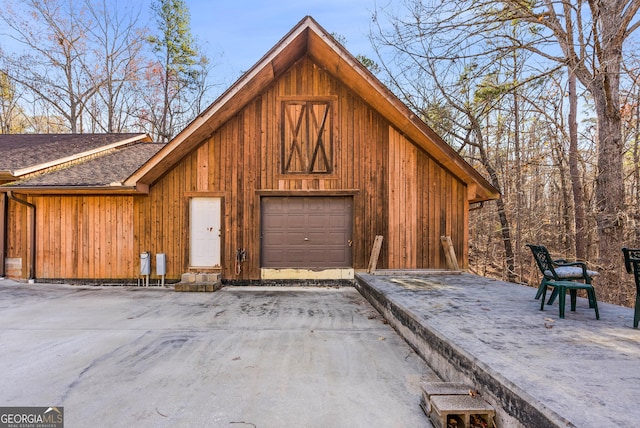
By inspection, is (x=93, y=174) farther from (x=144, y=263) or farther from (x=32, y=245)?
(x=144, y=263)

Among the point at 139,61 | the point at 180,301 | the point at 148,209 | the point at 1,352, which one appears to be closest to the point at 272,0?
the point at 148,209

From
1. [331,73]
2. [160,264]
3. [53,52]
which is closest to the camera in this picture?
[160,264]

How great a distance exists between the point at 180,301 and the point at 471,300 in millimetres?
5468

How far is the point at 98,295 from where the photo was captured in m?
6.95

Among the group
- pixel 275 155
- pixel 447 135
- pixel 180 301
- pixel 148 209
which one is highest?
pixel 447 135

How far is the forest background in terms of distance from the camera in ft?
23.6

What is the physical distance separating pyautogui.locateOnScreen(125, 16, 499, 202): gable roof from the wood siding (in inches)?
9.9

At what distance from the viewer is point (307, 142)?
26.3 feet

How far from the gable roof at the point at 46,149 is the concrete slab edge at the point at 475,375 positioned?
33.3ft

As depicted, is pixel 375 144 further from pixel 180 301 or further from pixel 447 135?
pixel 447 135

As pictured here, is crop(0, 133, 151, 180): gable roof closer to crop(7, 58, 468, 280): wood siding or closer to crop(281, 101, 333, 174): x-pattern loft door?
crop(7, 58, 468, 280): wood siding

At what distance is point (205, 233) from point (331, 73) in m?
5.23

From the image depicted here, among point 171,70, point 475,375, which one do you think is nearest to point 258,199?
point 475,375

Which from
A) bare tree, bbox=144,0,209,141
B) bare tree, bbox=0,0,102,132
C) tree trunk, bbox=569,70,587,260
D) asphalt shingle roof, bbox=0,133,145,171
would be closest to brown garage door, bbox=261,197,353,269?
asphalt shingle roof, bbox=0,133,145,171
